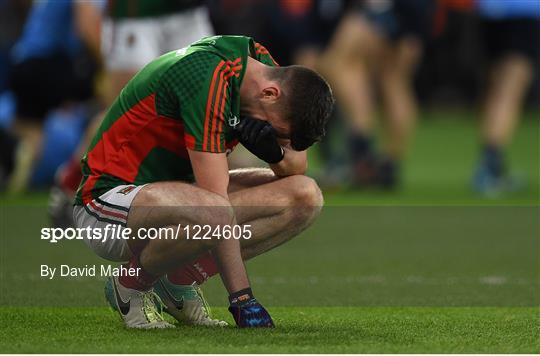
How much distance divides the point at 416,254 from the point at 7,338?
3.72 metres

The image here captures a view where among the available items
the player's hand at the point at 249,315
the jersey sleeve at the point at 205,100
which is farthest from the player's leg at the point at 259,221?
the jersey sleeve at the point at 205,100

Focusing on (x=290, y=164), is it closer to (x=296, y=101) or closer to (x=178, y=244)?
(x=296, y=101)

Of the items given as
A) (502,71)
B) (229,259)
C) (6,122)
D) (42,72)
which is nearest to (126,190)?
(229,259)

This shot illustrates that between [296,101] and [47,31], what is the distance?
691 cm

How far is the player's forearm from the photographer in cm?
590

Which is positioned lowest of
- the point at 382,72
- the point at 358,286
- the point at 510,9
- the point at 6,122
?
the point at 6,122

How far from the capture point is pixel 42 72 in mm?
12258

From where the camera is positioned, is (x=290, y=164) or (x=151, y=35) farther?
(x=151, y=35)

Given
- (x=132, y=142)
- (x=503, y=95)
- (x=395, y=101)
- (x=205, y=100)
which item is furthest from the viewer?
(x=503, y=95)

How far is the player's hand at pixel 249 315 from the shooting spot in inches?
218

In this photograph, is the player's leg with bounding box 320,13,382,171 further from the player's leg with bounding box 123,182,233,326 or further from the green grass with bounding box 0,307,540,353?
the player's leg with bounding box 123,182,233,326

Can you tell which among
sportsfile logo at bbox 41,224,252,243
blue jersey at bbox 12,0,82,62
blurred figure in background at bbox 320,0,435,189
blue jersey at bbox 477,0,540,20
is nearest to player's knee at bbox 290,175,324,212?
sportsfile logo at bbox 41,224,252,243

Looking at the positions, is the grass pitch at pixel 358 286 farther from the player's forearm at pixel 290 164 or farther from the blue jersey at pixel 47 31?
the blue jersey at pixel 47 31

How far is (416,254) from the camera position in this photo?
8.65m
